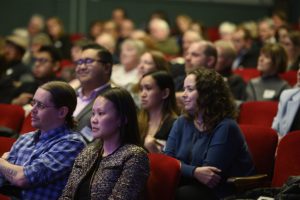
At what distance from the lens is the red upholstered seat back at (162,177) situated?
3.05m

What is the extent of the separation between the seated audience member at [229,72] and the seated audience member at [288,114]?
0.97 metres

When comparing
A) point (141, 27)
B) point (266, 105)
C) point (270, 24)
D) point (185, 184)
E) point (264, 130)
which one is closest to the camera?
point (185, 184)

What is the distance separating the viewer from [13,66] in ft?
21.3

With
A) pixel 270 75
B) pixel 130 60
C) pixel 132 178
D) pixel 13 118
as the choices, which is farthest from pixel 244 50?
pixel 132 178

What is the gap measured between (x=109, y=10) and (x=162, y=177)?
8.15 meters

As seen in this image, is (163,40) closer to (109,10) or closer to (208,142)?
(109,10)

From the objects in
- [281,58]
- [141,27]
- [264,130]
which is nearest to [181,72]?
[281,58]

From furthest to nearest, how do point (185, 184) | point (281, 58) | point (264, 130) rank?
point (281, 58) < point (264, 130) < point (185, 184)

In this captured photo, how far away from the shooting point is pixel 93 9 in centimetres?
1080

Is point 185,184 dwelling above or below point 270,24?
below

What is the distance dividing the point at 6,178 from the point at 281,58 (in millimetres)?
2768

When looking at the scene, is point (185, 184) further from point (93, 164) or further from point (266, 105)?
point (266, 105)

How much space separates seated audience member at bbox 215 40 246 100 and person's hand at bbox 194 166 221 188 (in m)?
1.93

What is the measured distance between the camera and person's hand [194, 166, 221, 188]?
133 inches
